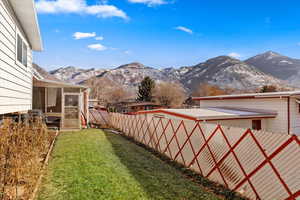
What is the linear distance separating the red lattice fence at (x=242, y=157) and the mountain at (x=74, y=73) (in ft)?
382

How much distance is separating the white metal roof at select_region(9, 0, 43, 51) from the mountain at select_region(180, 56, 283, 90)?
70.9 m

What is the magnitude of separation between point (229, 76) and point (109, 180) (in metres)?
87.0

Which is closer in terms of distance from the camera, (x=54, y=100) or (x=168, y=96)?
(x=54, y=100)

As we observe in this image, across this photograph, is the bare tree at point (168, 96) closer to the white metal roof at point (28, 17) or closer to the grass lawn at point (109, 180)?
the white metal roof at point (28, 17)

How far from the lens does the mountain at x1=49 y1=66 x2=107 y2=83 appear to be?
118062 mm

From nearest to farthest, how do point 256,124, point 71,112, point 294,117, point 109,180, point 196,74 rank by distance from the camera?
point 109,180 → point 294,117 → point 256,124 → point 71,112 → point 196,74

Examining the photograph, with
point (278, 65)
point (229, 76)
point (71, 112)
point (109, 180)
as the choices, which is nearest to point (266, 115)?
point (109, 180)

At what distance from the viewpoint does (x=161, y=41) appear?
120 feet

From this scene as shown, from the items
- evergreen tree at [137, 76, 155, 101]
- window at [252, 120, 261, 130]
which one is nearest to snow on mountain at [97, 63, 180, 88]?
evergreen tree at [137, 76, 155, 101]

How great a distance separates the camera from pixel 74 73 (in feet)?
402

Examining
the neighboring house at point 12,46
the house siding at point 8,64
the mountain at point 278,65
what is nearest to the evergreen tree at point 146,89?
the neighboring house at point 12,46

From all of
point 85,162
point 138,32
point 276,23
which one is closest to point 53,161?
point 85,162

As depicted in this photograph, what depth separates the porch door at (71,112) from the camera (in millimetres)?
12234

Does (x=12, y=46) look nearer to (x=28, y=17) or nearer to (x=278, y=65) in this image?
(x=28, y=17)
